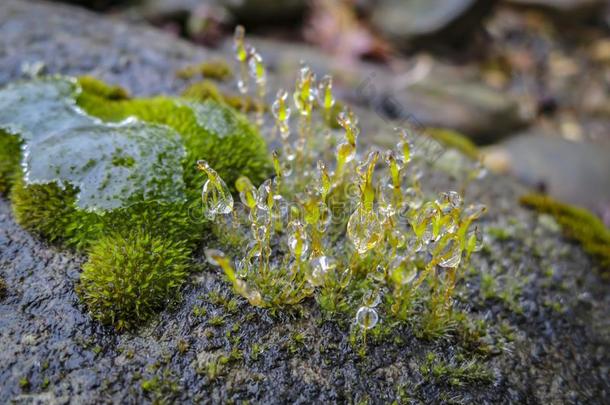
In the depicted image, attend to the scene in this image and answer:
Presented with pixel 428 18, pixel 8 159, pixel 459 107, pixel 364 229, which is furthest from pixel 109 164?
pixel 428 18

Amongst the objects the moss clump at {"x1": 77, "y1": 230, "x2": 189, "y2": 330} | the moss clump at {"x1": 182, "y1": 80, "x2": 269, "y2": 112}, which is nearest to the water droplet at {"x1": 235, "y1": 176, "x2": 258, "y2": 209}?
the moss clump at {"x1": 77, "y1": 230, "x2": 189, "y2": 330}

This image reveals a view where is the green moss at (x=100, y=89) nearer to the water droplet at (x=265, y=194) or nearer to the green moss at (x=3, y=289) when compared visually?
the green moss at (x=3, y=289)

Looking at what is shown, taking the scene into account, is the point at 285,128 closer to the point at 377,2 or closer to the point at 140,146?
the point at 140,146

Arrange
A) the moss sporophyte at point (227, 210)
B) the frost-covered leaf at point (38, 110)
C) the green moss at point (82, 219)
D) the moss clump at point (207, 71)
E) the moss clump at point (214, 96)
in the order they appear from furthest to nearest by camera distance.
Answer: the moss clump at point (207, 71) → the moss clump at point (214, 96) → the frost-covered leaf at point (38, 110) → the green moss at point (82, 219) → the moss sporophyte at point (227, 210)

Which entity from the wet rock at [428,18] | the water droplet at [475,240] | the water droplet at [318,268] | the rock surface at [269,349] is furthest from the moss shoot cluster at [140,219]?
the wet rock at [428,18]

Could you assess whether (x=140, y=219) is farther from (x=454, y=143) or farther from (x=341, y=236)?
(x=454, y=143)

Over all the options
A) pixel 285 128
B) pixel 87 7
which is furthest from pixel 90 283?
pixel 87 7
